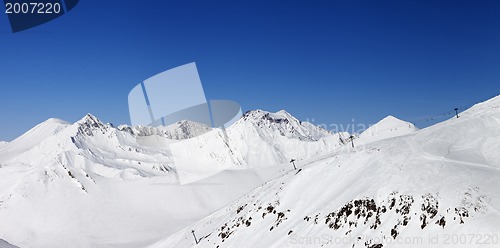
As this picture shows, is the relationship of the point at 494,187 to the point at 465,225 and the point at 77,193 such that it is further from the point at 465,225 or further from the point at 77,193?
the point at 77,193

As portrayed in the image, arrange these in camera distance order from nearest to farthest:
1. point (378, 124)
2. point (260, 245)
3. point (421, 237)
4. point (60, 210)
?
point (421, 237), point (260, 245), point (60, 210), point (378, 124)

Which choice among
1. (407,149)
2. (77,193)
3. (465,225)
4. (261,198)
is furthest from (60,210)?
(465,225)

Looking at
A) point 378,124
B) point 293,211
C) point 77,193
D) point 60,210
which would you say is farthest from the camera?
point 378,124

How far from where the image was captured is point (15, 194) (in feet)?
418

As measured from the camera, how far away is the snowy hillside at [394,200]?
28.5m

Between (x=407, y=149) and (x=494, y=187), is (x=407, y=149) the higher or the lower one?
the higher one

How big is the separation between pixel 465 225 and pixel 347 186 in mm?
16943

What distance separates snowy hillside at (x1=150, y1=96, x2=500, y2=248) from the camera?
28.5m

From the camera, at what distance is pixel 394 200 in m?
34.2

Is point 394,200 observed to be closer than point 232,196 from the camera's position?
Yes

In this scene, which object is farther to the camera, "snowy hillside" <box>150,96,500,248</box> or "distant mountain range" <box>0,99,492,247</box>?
"distant mountain range" <box>0,99,492,247</box>

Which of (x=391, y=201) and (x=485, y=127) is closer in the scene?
(x=391, y=201)

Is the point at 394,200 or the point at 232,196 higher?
the point at 394,200

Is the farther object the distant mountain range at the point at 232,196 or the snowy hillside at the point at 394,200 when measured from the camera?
the distant mountain range at the point at 232,196
